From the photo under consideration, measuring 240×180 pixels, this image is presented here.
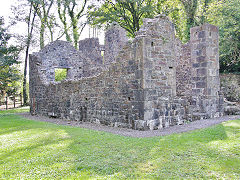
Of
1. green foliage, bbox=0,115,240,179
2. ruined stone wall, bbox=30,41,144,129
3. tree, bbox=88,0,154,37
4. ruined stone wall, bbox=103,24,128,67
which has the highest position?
tree, bbox=88,0,154,37

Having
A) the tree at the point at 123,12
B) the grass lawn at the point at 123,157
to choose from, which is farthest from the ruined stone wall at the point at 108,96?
the tree at the point at 123,12

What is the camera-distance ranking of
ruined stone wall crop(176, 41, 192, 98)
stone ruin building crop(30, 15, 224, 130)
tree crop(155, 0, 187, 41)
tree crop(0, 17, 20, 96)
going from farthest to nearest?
tree crop(155, 0, 187, 41) → tree crop(0, 17, 20, 96) → ruined stone wall crop(176, 41, 192, 98) → stone ruin building crop(30, 15, 224, 130)

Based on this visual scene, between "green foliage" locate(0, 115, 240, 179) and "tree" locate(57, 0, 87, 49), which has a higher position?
"tree" locate(57, 0, 87, 49)

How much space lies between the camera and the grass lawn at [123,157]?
475cm

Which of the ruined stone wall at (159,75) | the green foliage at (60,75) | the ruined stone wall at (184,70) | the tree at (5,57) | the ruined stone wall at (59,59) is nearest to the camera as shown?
the ruined stone wall at (159,75)

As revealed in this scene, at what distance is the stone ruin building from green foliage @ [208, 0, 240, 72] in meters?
4.06

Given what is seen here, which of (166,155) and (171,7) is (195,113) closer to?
(166,155)

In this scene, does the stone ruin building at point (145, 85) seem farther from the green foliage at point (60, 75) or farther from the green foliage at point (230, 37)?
the green foliage at point (60, 75)

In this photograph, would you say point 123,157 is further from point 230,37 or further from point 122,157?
point 230,37

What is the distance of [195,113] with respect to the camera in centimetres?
1266

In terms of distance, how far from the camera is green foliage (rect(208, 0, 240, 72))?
1800 cm

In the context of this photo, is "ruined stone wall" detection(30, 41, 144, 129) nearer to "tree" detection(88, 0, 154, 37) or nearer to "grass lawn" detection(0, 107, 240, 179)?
"grass lawn" detection(0, 107, 240, 179)

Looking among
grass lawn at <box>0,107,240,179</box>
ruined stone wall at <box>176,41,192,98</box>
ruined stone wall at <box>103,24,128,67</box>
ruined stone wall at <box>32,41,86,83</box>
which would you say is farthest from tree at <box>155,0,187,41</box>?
grass lawn at <box>0,107,240,179</box>

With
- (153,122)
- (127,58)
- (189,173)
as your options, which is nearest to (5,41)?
(127,58)
